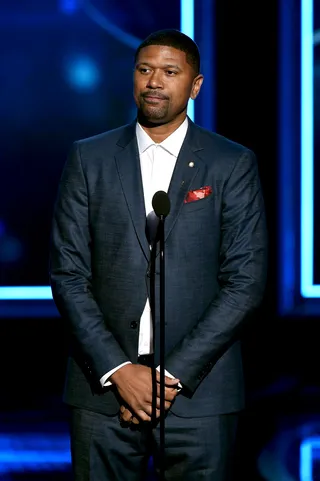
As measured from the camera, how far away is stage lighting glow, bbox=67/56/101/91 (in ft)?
13.7

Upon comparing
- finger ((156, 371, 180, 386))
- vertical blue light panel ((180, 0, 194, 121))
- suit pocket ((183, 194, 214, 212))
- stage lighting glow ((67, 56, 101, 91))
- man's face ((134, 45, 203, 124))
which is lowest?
finger ((156, 371, 180, 386))

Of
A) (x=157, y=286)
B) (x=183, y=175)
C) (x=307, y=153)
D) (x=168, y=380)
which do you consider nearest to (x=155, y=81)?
(x=183, y=175)

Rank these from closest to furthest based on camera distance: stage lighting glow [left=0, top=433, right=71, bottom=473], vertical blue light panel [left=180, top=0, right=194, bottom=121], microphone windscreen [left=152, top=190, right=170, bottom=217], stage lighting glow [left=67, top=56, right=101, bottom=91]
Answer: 1. microphone windscreen [left=152, top=190, right=170, bottom=217]
2. stage lighting glow [left=0, top=433, right=71, bottom=473]
3. vertical blue light panel [left=180, top=0, right=194, bottom=121]
4. stage lighting glow [left=67, top=56, right=101, bottom=91]

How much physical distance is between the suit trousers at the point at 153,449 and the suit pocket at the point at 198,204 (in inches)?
19.9

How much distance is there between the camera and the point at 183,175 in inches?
91.4

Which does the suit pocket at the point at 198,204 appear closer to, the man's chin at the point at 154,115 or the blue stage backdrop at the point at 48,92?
the man's chin at the point at 154,115

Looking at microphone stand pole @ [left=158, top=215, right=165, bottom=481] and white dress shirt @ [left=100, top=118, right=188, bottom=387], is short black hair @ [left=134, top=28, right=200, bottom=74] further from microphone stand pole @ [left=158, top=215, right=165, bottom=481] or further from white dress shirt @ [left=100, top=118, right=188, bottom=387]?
microphone stand pole @ [left=158, top=215, right=165, bottom=481]

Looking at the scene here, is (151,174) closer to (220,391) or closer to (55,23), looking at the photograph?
(220,391)

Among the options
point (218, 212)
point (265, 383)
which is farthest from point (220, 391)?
point (265, 383)

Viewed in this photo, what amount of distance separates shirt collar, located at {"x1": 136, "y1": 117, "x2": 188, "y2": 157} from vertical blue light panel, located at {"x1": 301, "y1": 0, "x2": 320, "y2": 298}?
1876mm

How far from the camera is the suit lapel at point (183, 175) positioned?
2.29 m

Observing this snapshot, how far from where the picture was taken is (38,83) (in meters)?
4.21

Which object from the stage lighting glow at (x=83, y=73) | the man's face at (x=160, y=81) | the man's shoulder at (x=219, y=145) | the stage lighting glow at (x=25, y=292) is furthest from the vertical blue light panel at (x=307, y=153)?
the man's face at (x=160, y=81)

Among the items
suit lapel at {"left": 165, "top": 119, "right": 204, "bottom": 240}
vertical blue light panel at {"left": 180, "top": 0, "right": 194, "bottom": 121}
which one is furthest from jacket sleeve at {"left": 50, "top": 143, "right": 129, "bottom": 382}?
vertical blue light panel at {"left": 180, "top": 0, "right": 194, "bottom": 121}
